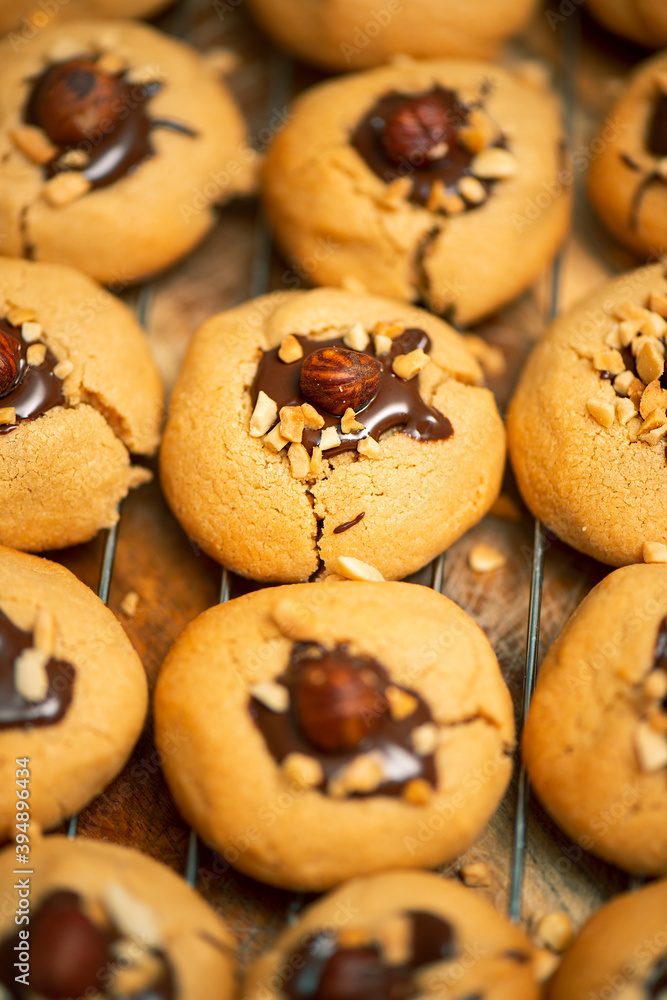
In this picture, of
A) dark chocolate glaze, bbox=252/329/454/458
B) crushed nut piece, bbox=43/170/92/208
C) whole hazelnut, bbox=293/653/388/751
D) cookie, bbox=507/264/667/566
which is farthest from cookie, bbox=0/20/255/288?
whole hazelnut, bbox=293/653/388/751

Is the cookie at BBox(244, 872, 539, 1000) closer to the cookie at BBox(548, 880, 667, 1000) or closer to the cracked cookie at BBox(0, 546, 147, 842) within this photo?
the cookie at BBox(548, 880, 667, 1000)

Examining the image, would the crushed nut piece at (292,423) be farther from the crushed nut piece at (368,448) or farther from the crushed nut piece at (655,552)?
the crushed nut piece at (655,552)

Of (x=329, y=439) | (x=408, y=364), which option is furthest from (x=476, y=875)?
(x=408, y=364)

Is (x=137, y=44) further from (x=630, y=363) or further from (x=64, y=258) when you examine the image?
(x=630, y=363)

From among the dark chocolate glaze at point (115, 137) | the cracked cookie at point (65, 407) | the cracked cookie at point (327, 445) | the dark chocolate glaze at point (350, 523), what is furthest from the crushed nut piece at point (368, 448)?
the dark chocolate glaze at point (115, 137)

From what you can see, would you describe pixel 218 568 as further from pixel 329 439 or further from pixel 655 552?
pixel 655 552

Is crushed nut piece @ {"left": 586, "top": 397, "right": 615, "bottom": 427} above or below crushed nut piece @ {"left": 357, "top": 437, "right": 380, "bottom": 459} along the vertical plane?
above
